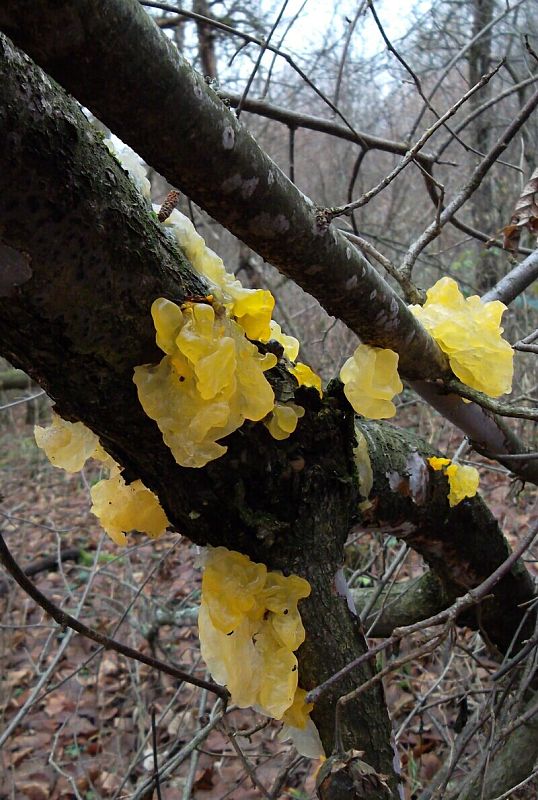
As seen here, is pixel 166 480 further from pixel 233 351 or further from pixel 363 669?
pixel 363 669

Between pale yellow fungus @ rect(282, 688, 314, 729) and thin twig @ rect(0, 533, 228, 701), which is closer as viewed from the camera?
thin twig @ rect(0, 533, 228, 701)

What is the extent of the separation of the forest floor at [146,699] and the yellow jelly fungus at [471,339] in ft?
2.85

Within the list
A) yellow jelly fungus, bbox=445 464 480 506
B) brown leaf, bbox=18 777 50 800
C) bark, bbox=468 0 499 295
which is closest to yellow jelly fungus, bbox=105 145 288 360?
yellow jelly fungus, bbox=445 464 480 506

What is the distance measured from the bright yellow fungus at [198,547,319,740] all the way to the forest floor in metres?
0.58

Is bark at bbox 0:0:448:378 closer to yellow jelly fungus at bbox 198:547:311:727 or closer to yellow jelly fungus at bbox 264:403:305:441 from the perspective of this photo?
yellow jelly fungus at bbox 264:403:305:441

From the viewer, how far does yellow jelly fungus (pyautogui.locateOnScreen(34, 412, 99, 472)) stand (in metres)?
1.09

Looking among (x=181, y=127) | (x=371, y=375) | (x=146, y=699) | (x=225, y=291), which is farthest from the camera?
(x=146, y=699)

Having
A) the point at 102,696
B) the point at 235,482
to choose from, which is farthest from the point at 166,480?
the point at 102,696

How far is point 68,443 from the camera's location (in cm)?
111

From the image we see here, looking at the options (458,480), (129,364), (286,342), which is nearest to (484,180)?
(458,480)

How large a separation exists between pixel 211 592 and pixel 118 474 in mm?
335

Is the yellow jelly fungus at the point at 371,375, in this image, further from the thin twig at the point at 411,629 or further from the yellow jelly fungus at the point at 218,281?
the thin twig at the point at 411,629

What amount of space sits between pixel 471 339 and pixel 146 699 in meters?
2.67

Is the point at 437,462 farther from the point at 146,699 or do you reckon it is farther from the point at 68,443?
the point at 146,699
